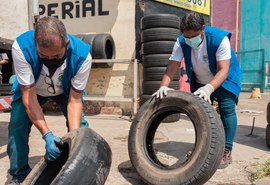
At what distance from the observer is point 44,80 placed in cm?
235

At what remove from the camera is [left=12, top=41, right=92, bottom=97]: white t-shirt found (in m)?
2.16

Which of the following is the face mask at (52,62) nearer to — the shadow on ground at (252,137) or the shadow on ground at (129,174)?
the shadow on ground at (129,174)

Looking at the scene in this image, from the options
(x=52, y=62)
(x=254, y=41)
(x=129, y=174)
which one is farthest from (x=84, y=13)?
(x=254, y=41)

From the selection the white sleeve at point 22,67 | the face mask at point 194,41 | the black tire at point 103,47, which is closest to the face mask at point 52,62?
the white sleeve at point 22,67

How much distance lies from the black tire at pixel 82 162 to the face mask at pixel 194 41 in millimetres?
1356

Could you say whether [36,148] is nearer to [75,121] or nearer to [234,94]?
[75,121]

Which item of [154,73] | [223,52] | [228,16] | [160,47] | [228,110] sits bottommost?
[228,110]

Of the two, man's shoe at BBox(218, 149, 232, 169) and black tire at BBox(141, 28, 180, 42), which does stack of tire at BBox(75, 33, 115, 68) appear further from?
man's shoe at BBox(218, 149, 232, 169)

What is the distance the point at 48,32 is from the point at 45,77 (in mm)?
596

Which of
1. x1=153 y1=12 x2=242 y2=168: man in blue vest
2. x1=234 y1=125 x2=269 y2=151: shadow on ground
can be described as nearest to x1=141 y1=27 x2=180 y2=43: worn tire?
x1=234 y1=125 x2=269 y2=151: shadow on ground

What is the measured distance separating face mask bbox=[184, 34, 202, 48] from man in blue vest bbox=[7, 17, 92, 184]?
1034mm

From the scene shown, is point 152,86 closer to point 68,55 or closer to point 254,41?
point 68,55

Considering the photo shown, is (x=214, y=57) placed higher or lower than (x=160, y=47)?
lower

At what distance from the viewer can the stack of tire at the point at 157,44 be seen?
17.7 feet
